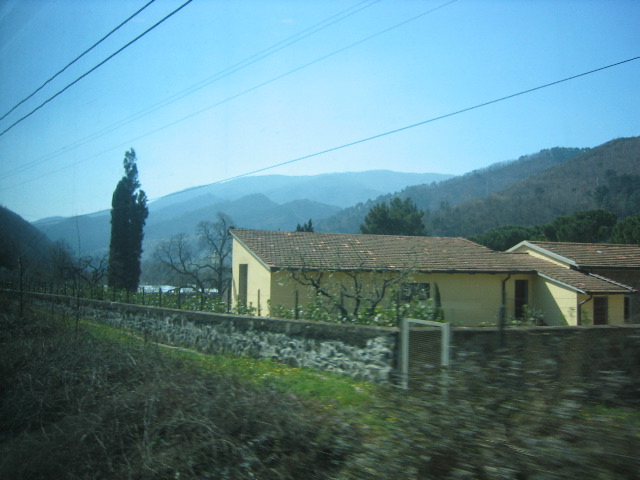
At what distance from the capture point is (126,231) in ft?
122

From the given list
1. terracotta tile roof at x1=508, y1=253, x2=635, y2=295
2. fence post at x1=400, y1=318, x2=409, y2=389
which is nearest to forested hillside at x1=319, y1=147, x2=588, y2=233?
terracotta tile roof at x1=508, y1=253, x2=635, y2=295

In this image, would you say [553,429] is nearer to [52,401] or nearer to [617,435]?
[617,435]

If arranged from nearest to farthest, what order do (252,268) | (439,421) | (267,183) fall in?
1. (439,421)
2. (252,268)
3. (267,183)

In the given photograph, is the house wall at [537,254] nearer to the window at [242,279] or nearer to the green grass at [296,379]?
the window at [242,279]

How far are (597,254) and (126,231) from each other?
3009cm

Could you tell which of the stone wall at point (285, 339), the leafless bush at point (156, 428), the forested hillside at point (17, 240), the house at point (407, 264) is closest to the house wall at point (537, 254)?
the house at point (407, 264)

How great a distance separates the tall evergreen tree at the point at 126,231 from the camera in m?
35.8

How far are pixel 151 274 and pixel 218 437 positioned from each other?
151 ft

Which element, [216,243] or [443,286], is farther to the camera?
[216,243]

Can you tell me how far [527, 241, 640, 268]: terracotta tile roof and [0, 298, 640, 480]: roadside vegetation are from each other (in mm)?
20625

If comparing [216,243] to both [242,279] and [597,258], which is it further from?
[597,258]

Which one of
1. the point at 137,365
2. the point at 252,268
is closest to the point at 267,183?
the point at 252,268

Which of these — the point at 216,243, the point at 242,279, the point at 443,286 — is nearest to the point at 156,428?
the point at 443,286

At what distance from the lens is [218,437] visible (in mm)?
4898
